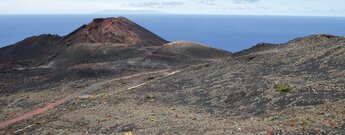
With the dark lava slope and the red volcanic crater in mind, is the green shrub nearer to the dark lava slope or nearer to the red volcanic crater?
the dark lava slope

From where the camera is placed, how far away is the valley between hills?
1877 centimetres

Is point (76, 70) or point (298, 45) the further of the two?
point (76, 70)

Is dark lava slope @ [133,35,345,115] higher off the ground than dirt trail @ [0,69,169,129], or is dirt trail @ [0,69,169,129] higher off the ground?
dark lava slope @ [133,35,345,115]

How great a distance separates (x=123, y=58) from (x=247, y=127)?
36533mm

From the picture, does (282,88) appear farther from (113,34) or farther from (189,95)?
(113,34)

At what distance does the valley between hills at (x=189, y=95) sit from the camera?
61.6 feet

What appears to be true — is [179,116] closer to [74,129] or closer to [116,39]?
[74,129]

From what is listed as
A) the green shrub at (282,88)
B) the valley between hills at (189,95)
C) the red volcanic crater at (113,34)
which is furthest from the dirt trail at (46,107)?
the red volcanic crater at (113,34)

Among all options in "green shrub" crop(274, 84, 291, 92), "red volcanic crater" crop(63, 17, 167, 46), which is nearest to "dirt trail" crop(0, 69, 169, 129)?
"green shrub" crop(274, 84, 291, 92)

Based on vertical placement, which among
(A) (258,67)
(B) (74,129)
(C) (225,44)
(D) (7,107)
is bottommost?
(C) (225,44)

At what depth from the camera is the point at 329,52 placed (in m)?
29.1

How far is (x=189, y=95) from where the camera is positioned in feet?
90.0

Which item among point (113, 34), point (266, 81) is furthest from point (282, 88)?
point (113, 34)

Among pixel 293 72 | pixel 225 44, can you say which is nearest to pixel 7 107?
pixel 293 72
